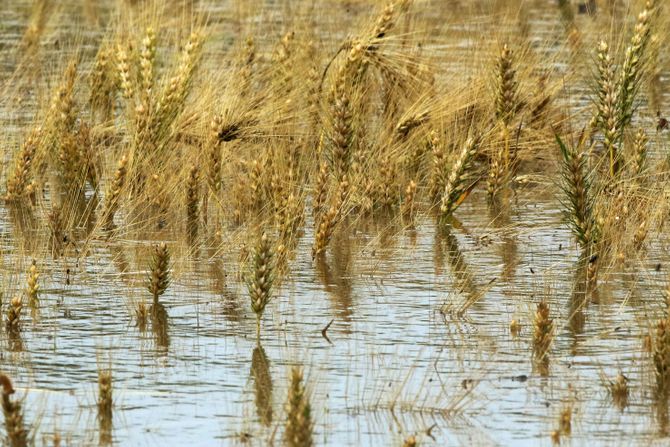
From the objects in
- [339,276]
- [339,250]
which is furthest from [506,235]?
[339,276]

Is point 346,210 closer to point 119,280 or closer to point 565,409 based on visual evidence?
point 119,280

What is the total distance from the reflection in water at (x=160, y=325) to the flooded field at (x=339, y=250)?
0.05 feet

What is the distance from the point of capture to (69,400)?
5785mm

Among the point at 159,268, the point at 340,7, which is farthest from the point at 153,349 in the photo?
the point at 340,7

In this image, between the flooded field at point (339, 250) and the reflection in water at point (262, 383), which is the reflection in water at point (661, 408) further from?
the reflection in water at point (262, 383)

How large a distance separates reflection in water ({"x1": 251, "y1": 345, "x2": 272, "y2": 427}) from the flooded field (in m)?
0.02

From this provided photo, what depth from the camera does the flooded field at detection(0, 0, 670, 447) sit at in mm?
5695

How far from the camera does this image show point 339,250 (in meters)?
8.33

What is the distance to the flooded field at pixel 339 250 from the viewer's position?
18.7 feet

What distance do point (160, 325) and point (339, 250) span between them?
68.5 inches

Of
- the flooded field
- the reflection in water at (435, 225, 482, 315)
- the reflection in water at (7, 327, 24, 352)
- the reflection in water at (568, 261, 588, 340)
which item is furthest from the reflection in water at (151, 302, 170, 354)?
the reflection in water at (568, 261, 588, 340)

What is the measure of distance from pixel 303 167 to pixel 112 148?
121 cm

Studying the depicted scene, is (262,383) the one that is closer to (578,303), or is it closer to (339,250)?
(578,303)

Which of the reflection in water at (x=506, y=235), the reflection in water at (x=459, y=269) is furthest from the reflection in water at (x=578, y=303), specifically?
the reflection in water at (x=459, y=269)
